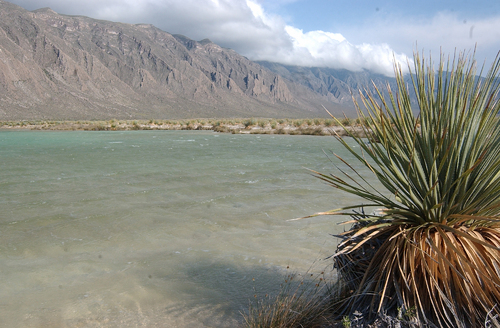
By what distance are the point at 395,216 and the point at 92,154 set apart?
16.4 m

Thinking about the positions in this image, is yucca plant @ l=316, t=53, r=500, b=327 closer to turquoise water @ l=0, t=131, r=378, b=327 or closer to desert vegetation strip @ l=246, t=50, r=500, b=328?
desert vegetation strip @ l=246, t=50, r=500, b=328

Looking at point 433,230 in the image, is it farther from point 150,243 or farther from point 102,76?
point 102,76

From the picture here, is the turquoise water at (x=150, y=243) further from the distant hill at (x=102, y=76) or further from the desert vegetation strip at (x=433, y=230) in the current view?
the distant hill at (x=102, y=76)

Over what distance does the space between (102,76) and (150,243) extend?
399ft

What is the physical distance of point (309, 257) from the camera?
5043 mm

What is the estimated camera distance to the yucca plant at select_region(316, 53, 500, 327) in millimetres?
2367

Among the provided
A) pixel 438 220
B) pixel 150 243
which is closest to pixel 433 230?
pixel 438 220

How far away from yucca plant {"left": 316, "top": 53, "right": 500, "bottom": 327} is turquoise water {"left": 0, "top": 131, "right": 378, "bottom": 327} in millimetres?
1491

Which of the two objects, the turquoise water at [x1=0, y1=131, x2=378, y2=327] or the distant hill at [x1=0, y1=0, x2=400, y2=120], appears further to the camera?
the distant hill at [x1=0, y1=0, x2=400, y2=120]

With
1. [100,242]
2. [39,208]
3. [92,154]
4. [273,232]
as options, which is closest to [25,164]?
[92,154]

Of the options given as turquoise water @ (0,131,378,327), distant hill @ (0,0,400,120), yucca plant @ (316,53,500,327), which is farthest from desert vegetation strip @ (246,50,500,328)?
Answer: distant hill @ (0,0,400,120)

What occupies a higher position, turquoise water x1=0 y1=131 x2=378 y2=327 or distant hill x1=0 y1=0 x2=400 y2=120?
distant hill x1=0 y1=0 x2=400 y2=120

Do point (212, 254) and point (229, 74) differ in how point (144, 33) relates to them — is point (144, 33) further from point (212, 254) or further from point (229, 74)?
point (212, 254)

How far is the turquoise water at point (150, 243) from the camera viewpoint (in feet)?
12.5
